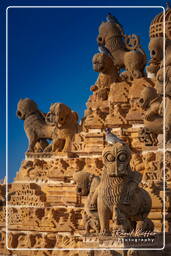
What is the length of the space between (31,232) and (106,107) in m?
5.60

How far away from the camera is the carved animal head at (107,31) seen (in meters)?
36.5

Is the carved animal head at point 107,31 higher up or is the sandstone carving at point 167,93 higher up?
the carved animal head at point 107,31

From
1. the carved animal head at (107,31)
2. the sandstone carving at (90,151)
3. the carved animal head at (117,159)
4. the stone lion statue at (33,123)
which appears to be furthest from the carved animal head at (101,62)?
the carved animal head at (117,159)

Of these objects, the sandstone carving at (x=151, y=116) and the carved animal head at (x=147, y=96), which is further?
the carved animal head at (x=147, y=96)

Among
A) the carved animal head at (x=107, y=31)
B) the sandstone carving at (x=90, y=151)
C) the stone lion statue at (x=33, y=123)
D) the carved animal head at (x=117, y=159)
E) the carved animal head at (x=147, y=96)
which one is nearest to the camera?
the carved animal head at (x=117, y=159)

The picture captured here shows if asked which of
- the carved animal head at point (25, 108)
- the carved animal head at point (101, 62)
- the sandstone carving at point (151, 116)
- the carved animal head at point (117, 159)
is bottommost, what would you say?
the carved animal head at point (117, 159)

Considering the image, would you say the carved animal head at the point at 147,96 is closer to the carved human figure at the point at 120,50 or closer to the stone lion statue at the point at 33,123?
the carved human figure at the point at 120,50

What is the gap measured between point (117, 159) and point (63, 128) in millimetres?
12355

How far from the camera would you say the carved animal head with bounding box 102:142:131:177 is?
2342 centimetres

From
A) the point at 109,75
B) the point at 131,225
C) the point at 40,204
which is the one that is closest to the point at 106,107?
the point at 109,75

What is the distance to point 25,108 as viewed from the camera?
37.4 m

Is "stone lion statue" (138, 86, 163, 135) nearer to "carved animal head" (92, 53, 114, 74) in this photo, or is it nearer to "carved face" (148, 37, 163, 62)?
"carved face" (148, 37, 163, 62)

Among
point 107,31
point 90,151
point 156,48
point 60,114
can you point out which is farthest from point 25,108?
point 156,48

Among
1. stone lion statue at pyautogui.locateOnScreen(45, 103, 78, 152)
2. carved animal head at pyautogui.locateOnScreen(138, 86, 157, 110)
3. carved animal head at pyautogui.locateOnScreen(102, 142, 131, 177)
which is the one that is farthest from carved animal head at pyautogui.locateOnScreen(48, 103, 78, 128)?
carved animal head at pyautogui.locateOnScreen(102, 142, 131, 177)
